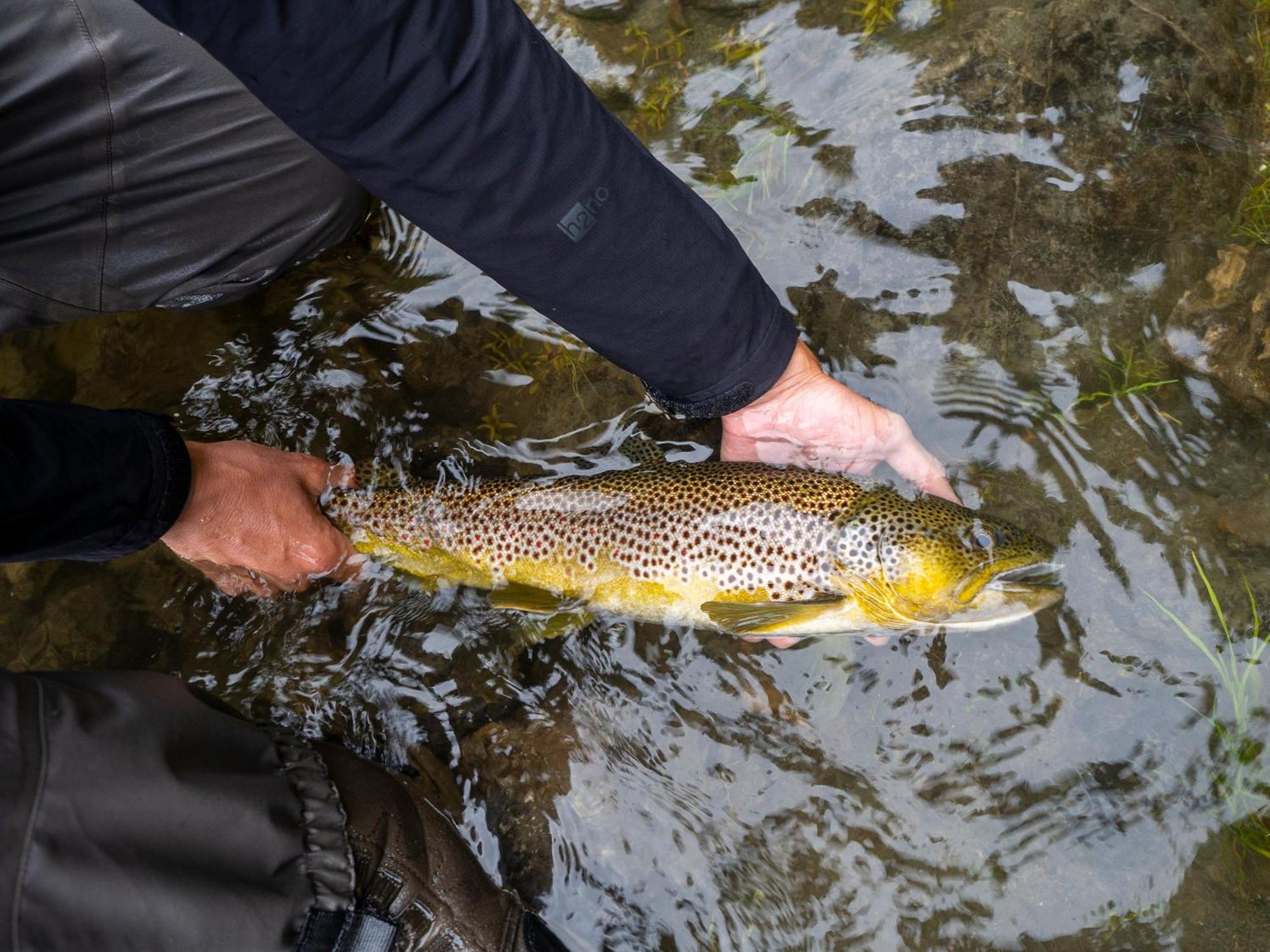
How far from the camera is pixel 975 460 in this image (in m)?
3.72

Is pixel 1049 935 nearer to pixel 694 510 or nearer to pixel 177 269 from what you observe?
pixel 694 510

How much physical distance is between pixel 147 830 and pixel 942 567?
279 centimetres

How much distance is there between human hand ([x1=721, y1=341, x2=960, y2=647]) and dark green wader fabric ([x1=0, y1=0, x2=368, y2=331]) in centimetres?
229

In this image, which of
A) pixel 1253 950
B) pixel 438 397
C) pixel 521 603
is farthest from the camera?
pixel 438 397

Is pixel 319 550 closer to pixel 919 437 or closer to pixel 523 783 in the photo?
pixel 523 783

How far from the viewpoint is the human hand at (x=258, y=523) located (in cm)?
343

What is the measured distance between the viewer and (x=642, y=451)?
3.99m

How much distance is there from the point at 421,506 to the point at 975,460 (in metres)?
2.44

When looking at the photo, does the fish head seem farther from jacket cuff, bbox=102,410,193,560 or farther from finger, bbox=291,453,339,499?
jacket cuff, bbox=102,410,193,560

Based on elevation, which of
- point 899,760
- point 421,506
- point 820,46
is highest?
point 820,46

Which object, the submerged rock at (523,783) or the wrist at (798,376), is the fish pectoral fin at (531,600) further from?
the wrist at (798,376)

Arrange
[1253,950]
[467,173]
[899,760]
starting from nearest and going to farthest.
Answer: [467,173], [1253,950], [899,760]

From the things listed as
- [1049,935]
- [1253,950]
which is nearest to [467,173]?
[1049,935]

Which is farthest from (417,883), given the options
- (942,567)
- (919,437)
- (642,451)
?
(919,437)
